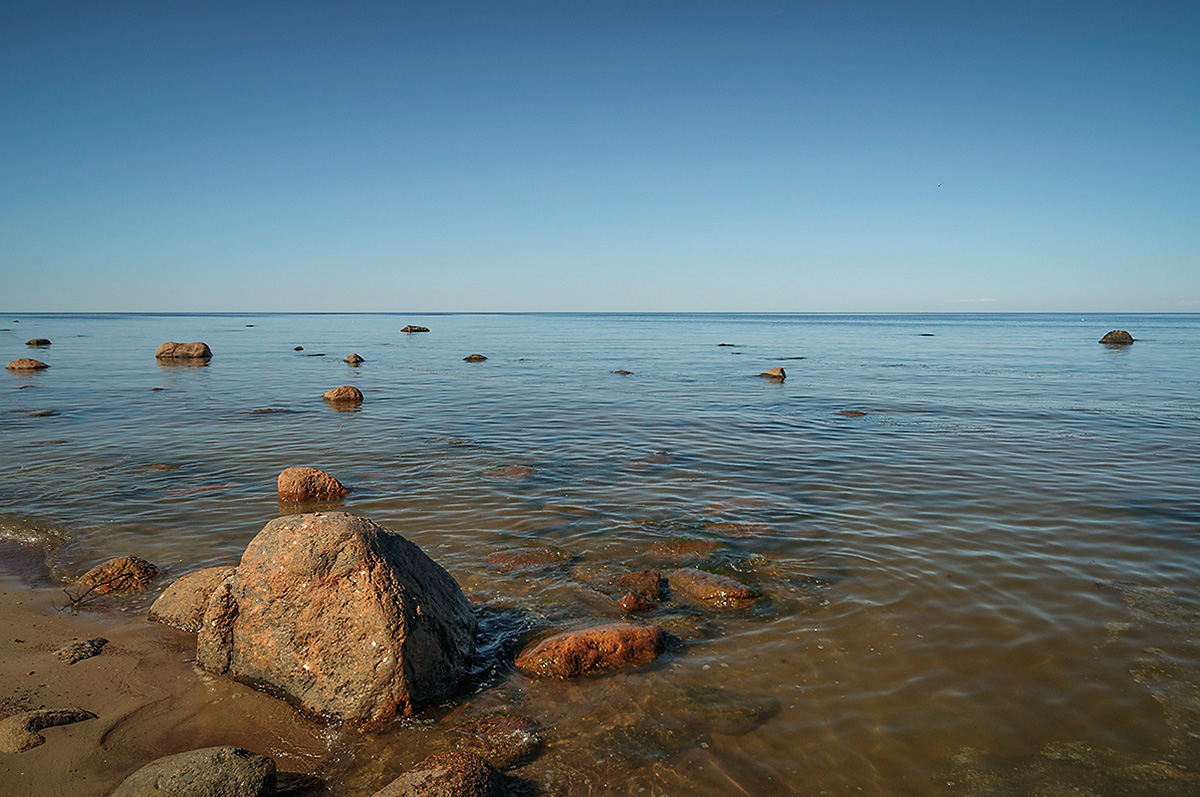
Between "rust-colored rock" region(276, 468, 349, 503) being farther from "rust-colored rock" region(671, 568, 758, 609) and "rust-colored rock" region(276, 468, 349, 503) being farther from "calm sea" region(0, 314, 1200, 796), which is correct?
"rust-colored rock" region(671, 568, 758, 609)

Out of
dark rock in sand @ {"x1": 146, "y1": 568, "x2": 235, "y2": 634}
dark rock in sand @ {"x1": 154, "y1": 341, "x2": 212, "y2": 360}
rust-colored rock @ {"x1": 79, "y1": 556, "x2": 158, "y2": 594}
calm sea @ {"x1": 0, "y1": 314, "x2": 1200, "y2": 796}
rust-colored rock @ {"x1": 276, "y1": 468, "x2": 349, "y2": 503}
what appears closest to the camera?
calm sea @ {"x1": 0, "y1": 314, "x2": 1200, "y2": 796}

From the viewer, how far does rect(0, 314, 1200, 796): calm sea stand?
15.7ft

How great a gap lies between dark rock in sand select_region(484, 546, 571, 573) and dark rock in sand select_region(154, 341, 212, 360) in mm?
36497

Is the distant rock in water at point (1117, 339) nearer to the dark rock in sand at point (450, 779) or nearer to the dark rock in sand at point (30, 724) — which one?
the dark rock in sand at point (450, 779)

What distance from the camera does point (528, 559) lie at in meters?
8.07

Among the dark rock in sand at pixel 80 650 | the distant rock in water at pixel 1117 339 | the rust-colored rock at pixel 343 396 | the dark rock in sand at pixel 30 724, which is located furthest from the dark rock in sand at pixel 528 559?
the distant rock in water at pixel 1117 339

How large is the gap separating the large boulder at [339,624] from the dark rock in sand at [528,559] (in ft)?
6.26

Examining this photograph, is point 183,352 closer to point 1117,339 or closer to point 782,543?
point 782,543

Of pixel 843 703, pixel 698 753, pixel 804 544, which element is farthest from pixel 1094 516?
pixel 698 753

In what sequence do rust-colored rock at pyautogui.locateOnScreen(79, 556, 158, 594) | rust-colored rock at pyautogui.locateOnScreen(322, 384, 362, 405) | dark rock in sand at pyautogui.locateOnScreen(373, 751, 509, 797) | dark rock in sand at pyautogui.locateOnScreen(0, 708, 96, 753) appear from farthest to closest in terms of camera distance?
rust-colored rock at pyautogui.locateOnScreen(322, 384, 362, 405) → rust-colored rock at pyautogui.locateOnScreen(79, 556, 158, 594) → dark rock in sand at pyautogui.locateOnScreen(0, 708, 96, 753) → dark rock in sand at pyautogui.locateOnScreen(373, 751, 509, 797)

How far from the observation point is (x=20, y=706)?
16.4ft

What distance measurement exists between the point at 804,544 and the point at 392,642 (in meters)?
5.55

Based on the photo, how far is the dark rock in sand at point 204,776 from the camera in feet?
13.3

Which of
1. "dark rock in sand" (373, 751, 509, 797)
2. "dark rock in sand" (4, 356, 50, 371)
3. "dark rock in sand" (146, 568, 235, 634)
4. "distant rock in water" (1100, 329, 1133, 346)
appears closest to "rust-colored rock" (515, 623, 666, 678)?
"dark rock in sand" (373, 751, 509, 797)
